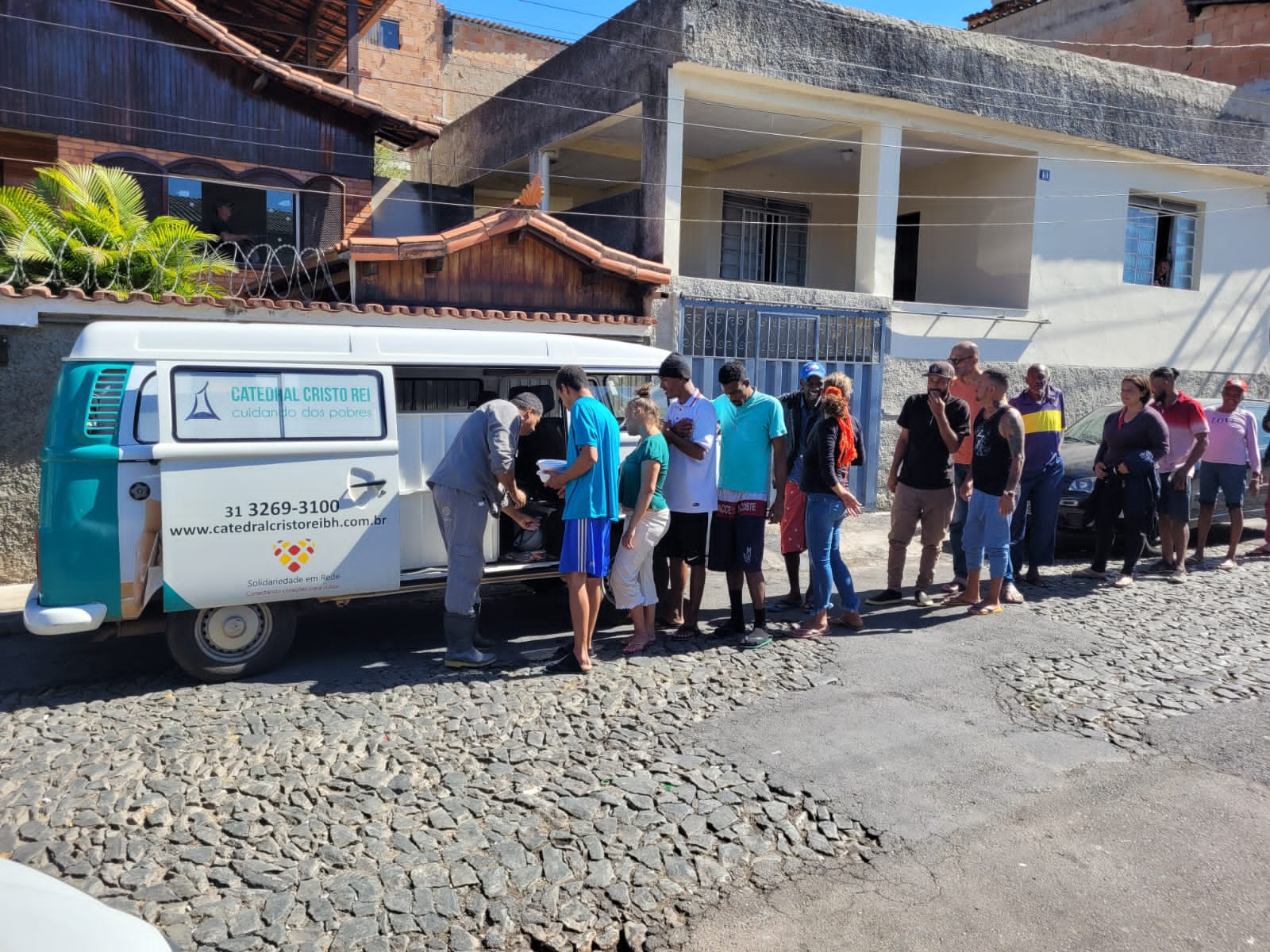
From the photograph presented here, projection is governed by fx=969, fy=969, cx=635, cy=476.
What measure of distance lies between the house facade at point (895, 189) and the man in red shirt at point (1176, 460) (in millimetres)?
Result: 4109

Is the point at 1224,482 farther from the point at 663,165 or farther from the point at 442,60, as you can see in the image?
the point at 442,60

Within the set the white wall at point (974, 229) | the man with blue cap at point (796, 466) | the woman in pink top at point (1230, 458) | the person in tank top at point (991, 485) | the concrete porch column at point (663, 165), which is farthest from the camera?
the white wall at point (974, 229)

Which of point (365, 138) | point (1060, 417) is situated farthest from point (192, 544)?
point (365, 138)

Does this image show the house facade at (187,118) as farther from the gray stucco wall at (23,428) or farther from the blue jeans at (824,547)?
the blue jeans at (824,547)

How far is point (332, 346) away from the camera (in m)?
5.80

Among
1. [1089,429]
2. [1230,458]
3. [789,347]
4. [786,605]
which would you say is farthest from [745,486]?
[1089,429]

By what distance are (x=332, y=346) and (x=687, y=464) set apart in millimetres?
2313

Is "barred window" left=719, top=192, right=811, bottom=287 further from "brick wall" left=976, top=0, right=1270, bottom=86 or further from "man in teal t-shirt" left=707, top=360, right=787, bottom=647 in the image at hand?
"man in teal t-shirt" left=707, top=360, right=787, bottom=647

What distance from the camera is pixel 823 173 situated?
1595 centimetres

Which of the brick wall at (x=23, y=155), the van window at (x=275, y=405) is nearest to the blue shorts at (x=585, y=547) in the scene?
the van window at (x=275, y=405)

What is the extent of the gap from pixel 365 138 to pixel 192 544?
9.96 metres

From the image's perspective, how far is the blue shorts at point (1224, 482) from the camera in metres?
9.09

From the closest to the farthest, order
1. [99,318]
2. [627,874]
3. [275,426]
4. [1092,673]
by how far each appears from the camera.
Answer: [627,874], [275,426], [1092,673], [99,318]

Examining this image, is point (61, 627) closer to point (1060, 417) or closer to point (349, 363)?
point (349, 363)
